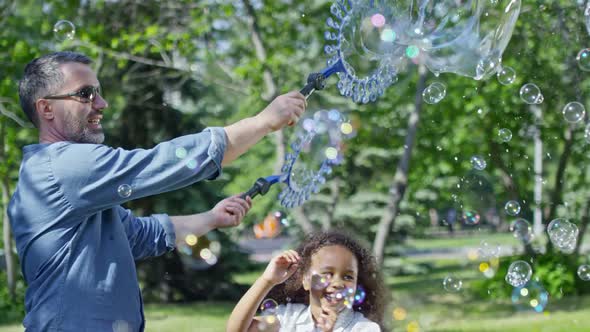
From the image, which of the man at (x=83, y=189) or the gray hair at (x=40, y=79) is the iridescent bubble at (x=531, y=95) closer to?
the man at (x=83, y=189)

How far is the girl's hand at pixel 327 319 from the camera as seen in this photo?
2.42m

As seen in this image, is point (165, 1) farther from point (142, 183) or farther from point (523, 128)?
point (142, 183)

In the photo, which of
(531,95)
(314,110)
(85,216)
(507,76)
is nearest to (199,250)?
(314,110)

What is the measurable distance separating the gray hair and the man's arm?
0.50 metres

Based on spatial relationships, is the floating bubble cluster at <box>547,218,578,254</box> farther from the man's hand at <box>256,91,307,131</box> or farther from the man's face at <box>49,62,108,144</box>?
the man's face at <box>49,62,108,144</box>

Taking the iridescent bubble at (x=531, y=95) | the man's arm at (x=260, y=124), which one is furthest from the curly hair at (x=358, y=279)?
the iridescent bubble at (x=531, y=95)

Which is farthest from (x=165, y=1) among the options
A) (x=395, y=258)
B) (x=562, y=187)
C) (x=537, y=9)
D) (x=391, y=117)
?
(x=395, y=258)

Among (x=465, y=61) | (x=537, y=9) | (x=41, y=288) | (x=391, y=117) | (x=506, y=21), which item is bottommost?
(x=41, y=288)

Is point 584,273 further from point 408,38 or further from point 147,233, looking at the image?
point 147,233

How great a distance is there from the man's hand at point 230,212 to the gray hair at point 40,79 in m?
0.60

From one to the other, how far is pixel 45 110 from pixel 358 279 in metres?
1.24

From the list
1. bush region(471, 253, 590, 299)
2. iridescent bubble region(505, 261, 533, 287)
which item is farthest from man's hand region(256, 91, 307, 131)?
bush region(471, 253, 590, 299)

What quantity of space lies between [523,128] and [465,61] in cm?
513

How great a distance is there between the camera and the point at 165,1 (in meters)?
8.09
